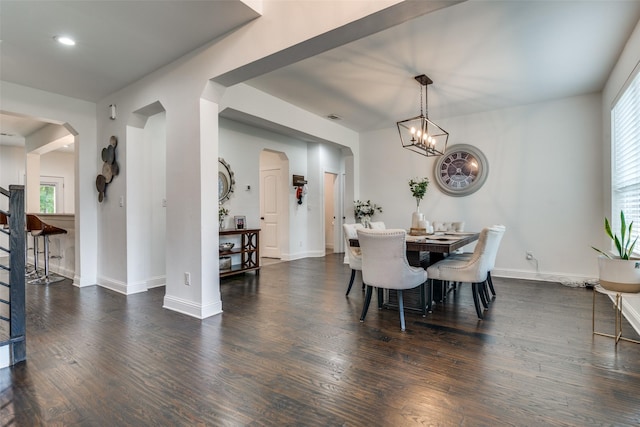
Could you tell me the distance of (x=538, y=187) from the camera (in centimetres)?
485

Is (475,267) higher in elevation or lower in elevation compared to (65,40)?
lower

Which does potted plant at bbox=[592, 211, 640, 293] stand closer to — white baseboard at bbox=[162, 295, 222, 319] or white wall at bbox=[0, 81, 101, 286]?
white baseboard at bbox=[162, 295, 222, 319]

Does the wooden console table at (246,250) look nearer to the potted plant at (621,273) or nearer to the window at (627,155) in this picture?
the potted plant at (621,273)

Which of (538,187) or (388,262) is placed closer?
(388,262)

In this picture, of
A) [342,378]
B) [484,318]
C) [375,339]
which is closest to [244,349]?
[342,378]

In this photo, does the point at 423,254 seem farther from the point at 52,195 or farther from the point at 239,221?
the point at 52,195

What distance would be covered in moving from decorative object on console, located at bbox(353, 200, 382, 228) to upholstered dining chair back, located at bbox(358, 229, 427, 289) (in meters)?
3.49

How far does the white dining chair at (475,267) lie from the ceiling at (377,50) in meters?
1.83

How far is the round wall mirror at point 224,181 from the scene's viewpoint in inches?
207

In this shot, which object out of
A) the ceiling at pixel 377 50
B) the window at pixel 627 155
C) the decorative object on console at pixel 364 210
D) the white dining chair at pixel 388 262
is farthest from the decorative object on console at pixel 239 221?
the window at pixel 627 155

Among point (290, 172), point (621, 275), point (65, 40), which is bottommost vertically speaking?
point (621, 275)

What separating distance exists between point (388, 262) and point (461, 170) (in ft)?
11.2

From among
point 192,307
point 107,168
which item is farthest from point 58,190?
point 192,307

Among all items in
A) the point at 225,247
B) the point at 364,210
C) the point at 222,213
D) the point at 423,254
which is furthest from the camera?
the point at 364,210
